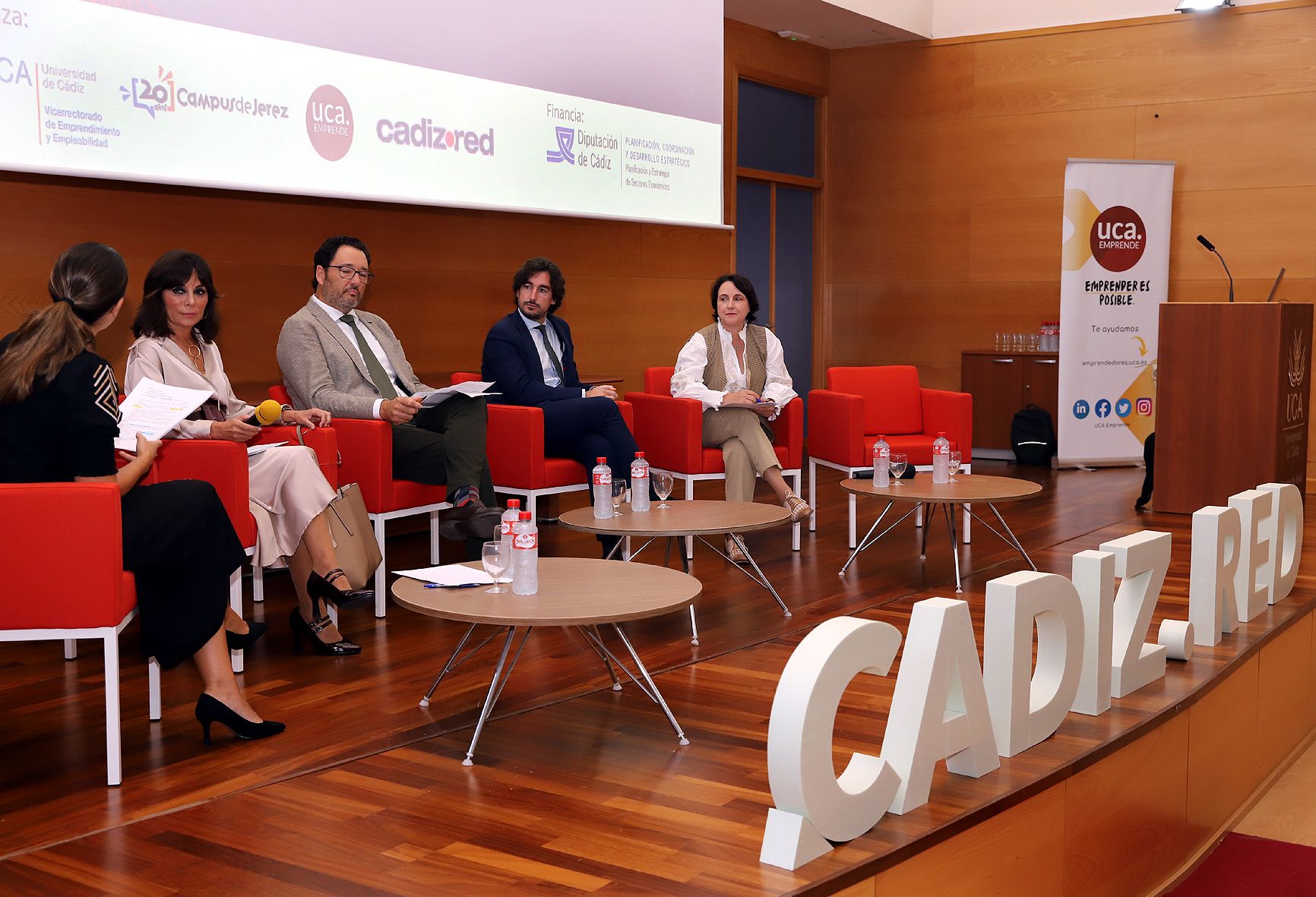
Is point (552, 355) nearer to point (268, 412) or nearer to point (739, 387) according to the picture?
point (739, 387)

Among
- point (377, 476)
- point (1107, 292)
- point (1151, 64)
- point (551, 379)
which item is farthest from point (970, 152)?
point (377, 476)

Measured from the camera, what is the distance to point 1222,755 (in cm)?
361

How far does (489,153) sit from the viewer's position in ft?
20.1

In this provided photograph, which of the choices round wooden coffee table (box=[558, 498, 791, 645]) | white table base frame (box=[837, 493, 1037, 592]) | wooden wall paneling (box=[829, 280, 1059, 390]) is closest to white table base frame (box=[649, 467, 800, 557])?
white table base frame (box=[837, 493, 1037, 592])

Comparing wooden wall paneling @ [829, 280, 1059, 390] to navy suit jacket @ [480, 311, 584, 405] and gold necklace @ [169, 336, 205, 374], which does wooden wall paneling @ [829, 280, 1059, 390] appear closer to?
navy suit jacket @ [480, 311, 584, 405]

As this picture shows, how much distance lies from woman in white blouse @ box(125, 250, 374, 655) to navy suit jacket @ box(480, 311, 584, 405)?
149 centimetres

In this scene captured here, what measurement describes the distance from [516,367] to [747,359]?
121cm

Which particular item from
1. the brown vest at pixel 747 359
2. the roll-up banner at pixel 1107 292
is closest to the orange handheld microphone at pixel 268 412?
the brown vest at pixel 747 359

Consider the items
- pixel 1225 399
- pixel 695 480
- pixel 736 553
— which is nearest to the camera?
pixel 736 553

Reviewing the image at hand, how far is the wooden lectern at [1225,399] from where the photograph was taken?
672cm

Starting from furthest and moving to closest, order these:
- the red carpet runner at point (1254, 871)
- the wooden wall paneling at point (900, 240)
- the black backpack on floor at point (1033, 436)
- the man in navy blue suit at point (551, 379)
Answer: the wooden wall paneling at point (900, 240) < the black backpack on floor at point (1033, 436) < the man in navy blue suit at point (551, 379) < the red carpet runner at point (1254, 871)

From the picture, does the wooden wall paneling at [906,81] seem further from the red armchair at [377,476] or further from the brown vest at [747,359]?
the red armchair at [377,476]

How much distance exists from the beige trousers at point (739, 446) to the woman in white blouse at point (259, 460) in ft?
6.75

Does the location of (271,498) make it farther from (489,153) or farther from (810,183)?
(810,183)
